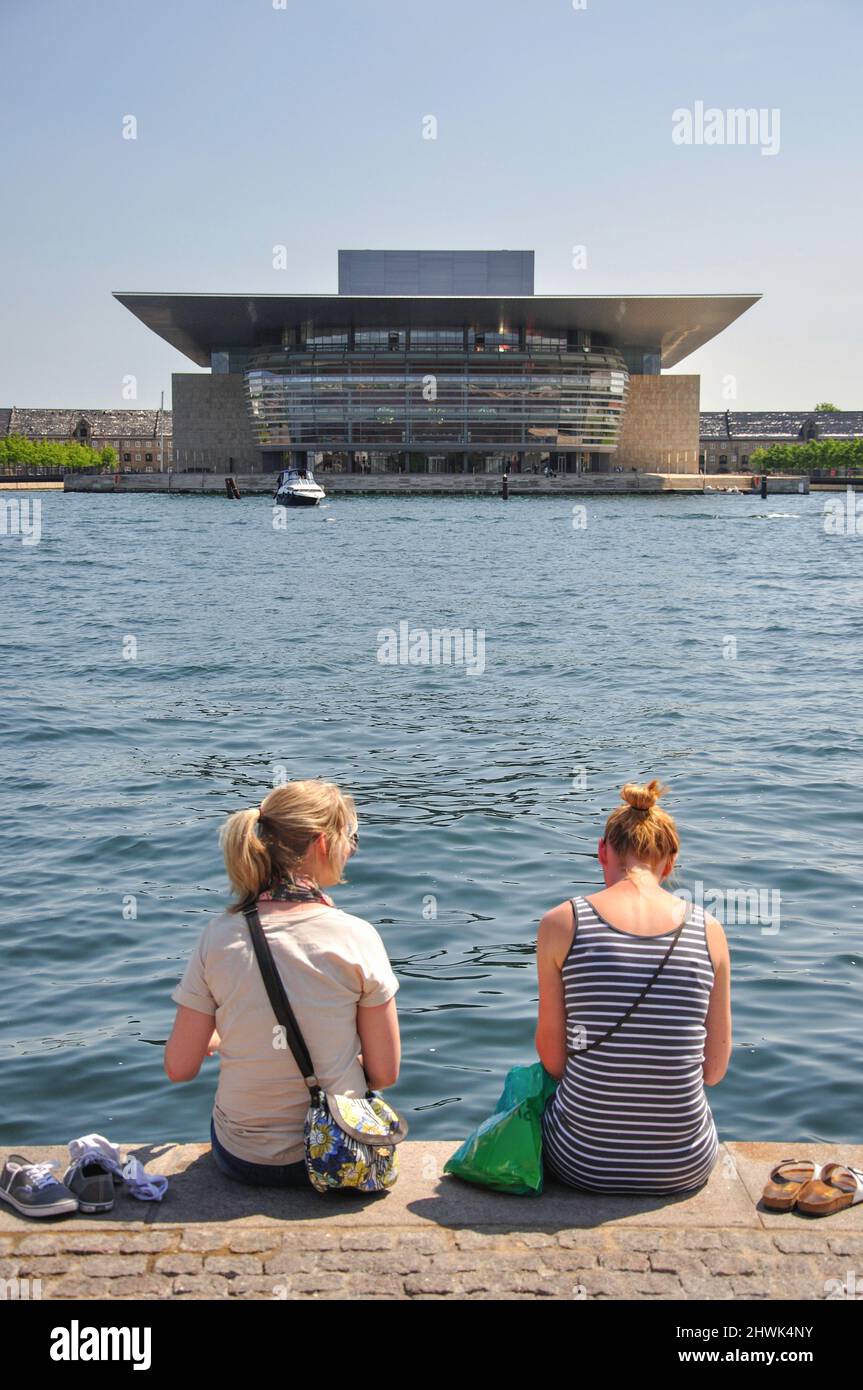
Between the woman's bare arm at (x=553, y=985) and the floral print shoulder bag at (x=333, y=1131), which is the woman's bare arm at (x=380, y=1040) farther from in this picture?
the woman's bare arm at (x=553, y=985)

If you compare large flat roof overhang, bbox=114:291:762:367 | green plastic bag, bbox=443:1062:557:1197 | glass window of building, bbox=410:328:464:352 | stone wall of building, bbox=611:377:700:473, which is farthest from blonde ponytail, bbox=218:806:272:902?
stone wall of building, bbox=611:377:700:473

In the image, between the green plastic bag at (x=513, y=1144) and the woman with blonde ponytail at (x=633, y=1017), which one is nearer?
the woman with blonde ponytail at (x=633, y=1017)

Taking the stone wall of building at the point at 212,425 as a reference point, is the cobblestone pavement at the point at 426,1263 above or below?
below

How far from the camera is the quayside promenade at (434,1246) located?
3807mm

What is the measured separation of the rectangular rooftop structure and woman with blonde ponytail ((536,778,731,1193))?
121289 mm

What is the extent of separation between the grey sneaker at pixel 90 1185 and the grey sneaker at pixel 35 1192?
0.08 feet

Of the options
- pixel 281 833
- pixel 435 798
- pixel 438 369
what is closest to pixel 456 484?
pixel 438 369

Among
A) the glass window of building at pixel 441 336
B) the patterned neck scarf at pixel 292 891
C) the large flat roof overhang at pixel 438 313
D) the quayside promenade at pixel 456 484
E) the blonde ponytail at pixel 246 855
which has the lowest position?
→ the patterned neck scarf at pixel 292 891

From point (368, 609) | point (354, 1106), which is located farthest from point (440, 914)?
point (368, 609)

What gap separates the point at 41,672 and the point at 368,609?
31.4 feet

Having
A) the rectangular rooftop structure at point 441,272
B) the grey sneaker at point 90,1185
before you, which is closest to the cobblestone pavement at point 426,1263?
the grey sneaker at point 90,1185

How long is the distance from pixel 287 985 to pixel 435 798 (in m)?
7.68

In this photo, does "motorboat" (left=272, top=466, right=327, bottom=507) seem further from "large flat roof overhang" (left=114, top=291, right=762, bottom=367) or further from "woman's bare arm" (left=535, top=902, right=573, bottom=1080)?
"woman's bare arm" (left=535, top=902, right=573, bottom=1080)

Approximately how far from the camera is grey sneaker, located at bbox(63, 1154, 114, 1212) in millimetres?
4219
